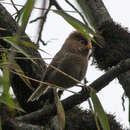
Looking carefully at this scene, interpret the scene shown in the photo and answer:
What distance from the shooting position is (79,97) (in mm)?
2555

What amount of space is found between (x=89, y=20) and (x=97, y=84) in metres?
1.05

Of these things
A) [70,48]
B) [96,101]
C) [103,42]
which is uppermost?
[70,48]

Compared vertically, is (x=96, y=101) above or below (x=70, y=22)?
below

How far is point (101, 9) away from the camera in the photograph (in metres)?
3.38

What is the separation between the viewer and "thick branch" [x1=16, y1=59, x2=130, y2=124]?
7.89 ft

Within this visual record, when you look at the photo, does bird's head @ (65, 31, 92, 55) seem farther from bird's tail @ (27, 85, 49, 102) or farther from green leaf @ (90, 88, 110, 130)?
green leaf @ (90, 88, 110, 130)

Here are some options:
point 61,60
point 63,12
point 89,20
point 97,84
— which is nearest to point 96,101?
point 97,84

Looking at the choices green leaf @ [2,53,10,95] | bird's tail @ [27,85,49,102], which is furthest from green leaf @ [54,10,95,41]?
bird's tail @ [27,85,49,102]

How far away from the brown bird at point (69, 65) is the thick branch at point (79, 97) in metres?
0.53

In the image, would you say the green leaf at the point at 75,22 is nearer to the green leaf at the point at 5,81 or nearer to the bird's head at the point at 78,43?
the green leaf at the point at 5,81

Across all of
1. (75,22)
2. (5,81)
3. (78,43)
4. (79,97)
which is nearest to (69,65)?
(78,43)

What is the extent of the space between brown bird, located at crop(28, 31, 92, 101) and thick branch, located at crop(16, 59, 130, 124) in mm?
533

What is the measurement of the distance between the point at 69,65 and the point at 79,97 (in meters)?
0.90

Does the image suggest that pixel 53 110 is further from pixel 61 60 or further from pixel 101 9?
pixel 101 9
